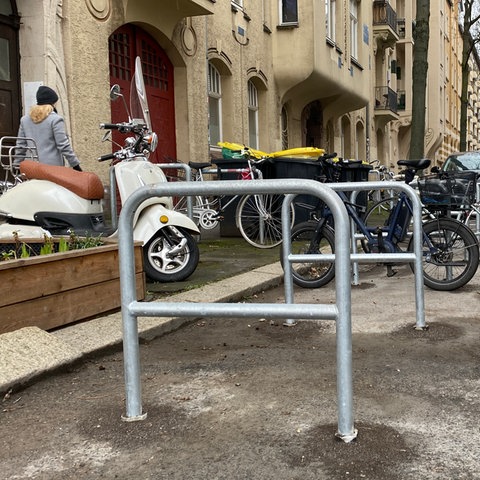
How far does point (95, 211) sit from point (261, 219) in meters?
3.72

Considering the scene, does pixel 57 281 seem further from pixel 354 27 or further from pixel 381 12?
pixel 381 12

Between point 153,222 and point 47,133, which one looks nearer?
point 153,222

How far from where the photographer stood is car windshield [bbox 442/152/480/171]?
14211mm

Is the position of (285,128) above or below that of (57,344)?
above

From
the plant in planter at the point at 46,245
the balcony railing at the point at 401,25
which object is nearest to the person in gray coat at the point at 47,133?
the plant in planter at the point at 46,245

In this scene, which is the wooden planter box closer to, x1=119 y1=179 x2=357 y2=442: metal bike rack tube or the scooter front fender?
the scooter front fender

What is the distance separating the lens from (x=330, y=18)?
64.2 ft

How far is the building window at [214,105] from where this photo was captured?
14.6m

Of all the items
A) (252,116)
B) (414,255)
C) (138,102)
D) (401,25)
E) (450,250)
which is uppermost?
(401,25)

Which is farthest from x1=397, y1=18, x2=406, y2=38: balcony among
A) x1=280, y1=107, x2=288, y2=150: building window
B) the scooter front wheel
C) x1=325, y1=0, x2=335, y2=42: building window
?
the scooter front wheel

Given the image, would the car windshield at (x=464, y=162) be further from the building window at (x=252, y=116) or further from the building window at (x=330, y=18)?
the building window at (x=330, y=18)

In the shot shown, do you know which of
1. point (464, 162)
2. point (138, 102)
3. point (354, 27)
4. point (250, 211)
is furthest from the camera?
point (354, 27)

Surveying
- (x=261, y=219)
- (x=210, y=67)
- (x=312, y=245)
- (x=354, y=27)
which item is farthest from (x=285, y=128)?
(x=312, y=245)

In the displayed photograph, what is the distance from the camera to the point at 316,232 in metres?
6.06
